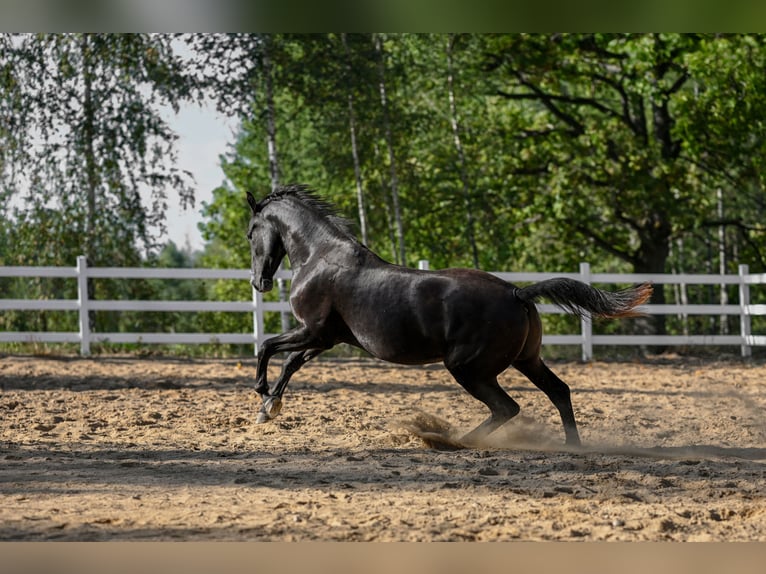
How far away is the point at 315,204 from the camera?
24.6 ft

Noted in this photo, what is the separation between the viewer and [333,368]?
12680 mm

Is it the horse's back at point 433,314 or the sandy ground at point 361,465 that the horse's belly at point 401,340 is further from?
the sandy ground at point 361,465

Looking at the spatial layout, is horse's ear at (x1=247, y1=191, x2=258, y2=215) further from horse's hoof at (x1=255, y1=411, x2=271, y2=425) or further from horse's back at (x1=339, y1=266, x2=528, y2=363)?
horse's hoof at (x1=255, y1=411, x2=271, y2=425)

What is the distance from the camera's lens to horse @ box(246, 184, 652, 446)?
6.29m

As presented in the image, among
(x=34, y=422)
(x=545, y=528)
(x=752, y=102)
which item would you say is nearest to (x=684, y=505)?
(x=545, y=528)

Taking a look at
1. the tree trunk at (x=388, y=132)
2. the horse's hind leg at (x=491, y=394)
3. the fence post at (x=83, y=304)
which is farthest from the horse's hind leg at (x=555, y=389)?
the tree trunk at (x=388, y=132)

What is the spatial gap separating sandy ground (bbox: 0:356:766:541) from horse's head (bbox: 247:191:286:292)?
3.96 ft

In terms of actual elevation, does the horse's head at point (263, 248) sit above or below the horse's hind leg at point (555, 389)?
above

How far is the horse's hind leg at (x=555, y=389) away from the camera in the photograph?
665 cm

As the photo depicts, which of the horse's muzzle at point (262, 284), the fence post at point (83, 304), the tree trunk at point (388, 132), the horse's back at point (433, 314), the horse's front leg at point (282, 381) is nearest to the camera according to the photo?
the horse's back at point (433, 314)

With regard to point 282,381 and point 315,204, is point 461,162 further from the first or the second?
point 282,381

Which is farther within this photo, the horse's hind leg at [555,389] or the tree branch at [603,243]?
the tree branch at [603,243]

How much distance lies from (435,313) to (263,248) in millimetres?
1895

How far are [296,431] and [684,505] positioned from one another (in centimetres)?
343
